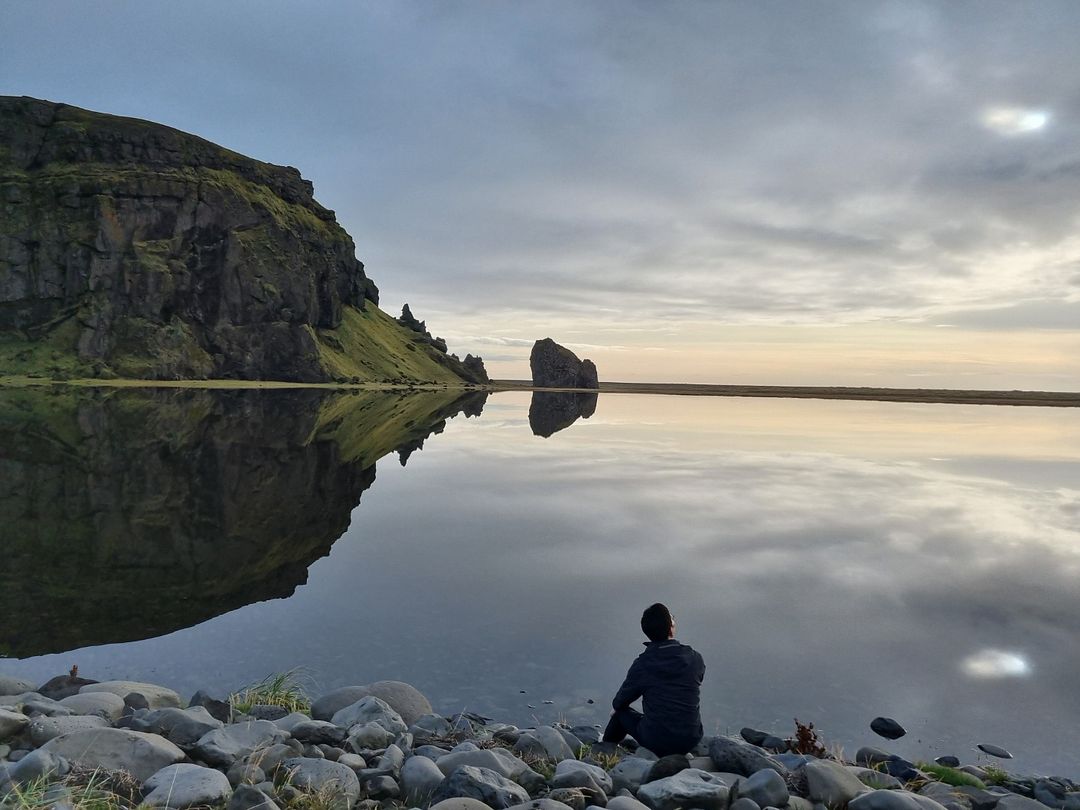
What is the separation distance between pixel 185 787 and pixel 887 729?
923 cm

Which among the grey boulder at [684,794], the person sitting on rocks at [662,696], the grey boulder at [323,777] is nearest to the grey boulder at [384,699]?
the grey boulder at [323,777]

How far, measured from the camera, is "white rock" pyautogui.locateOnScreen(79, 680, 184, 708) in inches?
381

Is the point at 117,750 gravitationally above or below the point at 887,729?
above

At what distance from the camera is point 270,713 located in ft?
31.7

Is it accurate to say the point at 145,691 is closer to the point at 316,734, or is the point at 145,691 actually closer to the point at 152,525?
the point at 316,734

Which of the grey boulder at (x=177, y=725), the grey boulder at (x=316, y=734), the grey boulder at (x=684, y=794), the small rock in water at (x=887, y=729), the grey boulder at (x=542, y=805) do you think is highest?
the grey boulder at (x=542, y=805)

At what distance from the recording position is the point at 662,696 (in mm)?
9438

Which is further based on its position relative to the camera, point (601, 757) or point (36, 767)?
point (601, 757)

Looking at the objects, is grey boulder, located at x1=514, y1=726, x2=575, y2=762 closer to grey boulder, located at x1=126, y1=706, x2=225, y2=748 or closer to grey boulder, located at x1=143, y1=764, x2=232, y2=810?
grey boulder, located at x1=143, y1=764, x2=232, y2=810

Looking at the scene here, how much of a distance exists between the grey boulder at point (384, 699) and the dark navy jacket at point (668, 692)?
9.31ft

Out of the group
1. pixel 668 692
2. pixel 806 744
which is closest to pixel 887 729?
pixel 806 744

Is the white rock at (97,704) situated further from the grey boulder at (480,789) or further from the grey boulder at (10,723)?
the grey boulder at (480,789)

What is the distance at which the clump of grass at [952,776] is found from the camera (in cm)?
868

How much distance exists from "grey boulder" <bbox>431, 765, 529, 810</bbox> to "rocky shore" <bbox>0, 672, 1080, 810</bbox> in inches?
0.6
